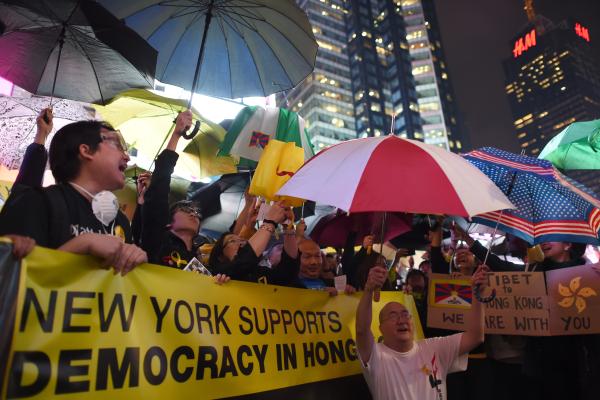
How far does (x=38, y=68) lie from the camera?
396cm

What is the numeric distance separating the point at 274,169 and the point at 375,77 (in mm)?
106211

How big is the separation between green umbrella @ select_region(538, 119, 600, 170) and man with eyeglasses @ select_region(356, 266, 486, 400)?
4.04 m

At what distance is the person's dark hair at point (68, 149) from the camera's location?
2.23 m

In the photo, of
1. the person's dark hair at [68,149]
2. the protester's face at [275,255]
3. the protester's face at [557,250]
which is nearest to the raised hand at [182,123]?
the person's dark hair at [68,149]

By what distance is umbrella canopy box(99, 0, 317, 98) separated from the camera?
13.4 ft

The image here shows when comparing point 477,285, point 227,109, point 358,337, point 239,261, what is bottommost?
point 358,337

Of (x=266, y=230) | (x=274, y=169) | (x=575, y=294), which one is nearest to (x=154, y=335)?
(x=266, y=230)

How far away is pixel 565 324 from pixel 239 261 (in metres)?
3.52

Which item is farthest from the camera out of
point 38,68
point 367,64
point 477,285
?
point 367,64

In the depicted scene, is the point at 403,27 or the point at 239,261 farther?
the point at 403,27

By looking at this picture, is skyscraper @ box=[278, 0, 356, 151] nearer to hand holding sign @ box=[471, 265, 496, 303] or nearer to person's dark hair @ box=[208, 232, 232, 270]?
person's dark hair @ box=[208, 232, 232, 270]

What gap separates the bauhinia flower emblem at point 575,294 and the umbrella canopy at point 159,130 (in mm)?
4944

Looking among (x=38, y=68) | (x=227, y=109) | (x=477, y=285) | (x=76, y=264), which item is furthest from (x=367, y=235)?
(x=227, y=109)

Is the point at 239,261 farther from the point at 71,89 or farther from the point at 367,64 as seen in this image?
the point at 367,64
